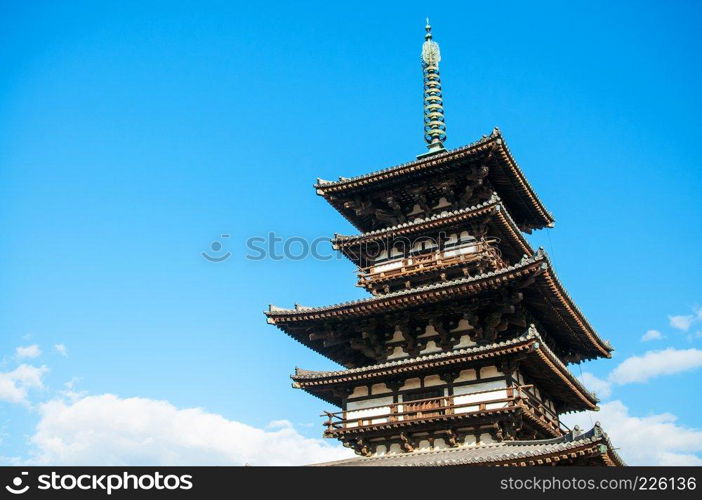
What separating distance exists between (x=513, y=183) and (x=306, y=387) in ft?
46.0

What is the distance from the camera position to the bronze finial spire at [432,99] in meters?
38.7

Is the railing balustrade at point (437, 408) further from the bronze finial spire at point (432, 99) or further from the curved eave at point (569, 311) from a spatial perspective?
the bronze finial spire at point (432, 99)

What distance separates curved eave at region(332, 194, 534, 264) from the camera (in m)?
31.8

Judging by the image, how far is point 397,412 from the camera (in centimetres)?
2975

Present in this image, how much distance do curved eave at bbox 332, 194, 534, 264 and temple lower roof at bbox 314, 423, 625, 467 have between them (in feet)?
32.6

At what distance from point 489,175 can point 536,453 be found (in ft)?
48.0

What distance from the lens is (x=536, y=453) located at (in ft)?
80.1

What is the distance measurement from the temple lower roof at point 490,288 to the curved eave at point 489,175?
6232 millimetres

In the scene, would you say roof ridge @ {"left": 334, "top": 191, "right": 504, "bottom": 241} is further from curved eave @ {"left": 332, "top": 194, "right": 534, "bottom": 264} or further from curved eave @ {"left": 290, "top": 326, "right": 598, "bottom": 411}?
curved eave @ {"left": 290, "top": 326, "right": 598, "bottom": 411}

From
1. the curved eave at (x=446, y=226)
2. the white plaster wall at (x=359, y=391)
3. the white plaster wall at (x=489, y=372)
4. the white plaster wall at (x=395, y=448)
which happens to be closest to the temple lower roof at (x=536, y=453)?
the white plaster wall at (x=395, y=448)

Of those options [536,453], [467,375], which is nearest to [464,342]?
[467,375]
